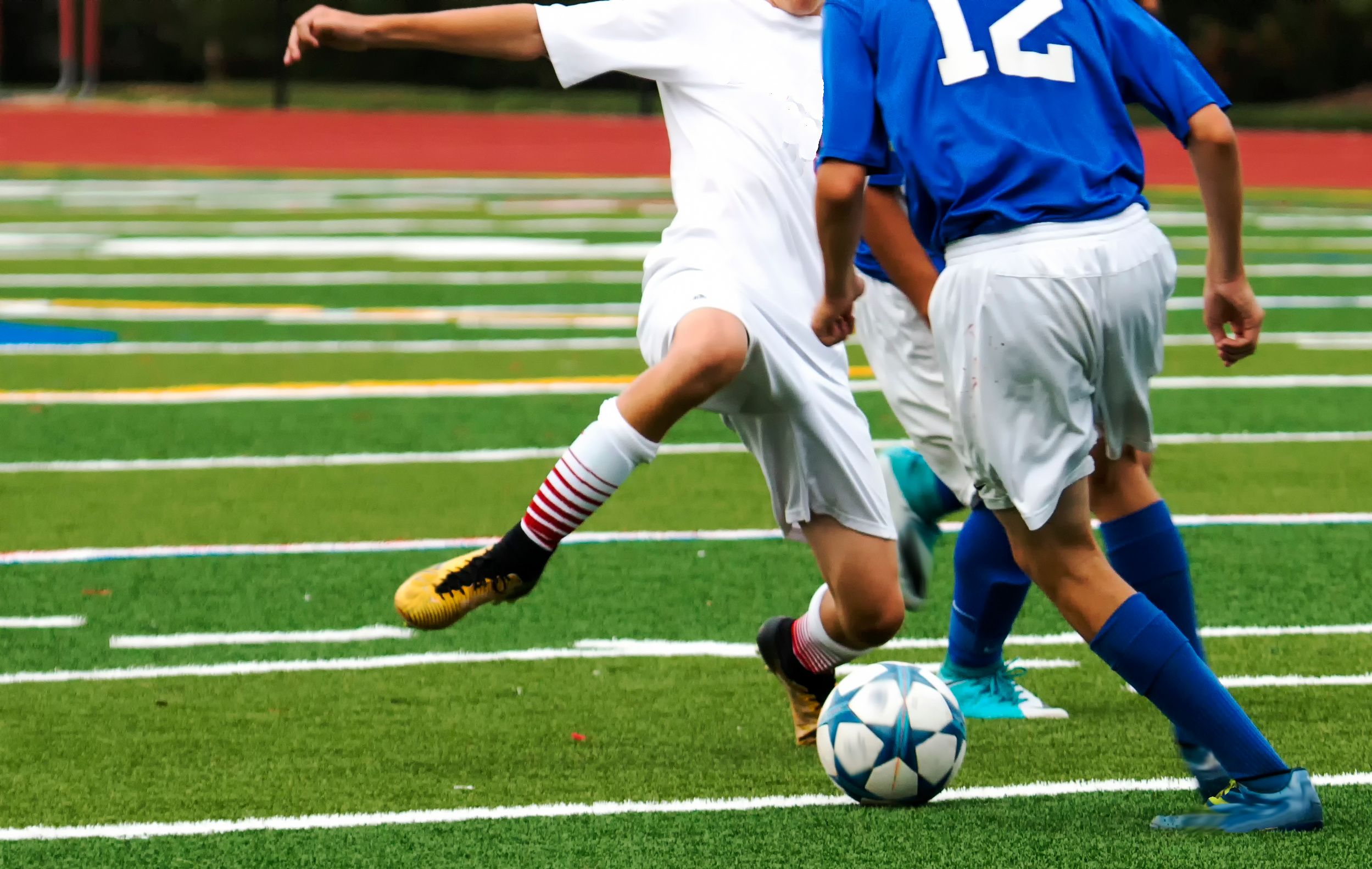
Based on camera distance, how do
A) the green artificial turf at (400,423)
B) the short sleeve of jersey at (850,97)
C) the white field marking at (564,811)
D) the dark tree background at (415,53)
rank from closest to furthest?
the short sleeve of jersey at (850,97)
the white field marking at (564,811)
the green artificial turf at (400,423)
the dark tree background at (415,53)

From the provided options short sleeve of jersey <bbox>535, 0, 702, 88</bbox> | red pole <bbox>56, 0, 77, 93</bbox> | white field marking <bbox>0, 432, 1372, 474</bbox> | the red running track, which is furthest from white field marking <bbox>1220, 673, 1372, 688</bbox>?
red pole <bbox>56, 0, 77, 93</bbox>

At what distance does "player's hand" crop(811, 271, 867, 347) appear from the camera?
13.4ft

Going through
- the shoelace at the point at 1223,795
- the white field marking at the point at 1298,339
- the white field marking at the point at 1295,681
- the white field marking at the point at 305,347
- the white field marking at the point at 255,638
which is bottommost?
the white field marking at the point at 305,347

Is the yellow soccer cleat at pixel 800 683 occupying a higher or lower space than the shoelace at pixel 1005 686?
higher

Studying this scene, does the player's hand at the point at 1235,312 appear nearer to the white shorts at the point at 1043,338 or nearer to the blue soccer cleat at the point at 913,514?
the white shorts at the point at 1043,338

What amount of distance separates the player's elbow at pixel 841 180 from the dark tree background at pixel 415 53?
3229 centimetres

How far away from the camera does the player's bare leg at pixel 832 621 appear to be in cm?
461

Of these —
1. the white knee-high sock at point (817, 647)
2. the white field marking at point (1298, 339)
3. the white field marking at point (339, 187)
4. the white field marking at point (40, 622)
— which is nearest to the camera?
the white knee-high sock at point (817, 647)

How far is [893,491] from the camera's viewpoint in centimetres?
550

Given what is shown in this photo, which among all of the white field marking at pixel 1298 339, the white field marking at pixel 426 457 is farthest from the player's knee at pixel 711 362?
the white field marking at pixel 1298 339

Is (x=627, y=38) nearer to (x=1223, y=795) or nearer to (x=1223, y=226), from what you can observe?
(x=1223, y=226)

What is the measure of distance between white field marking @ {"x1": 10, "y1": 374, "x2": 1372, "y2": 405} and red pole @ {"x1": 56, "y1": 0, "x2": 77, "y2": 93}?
32330 millimetres

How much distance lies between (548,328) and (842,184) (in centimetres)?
912

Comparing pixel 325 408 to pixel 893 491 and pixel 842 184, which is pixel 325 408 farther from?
pixel 842 184
